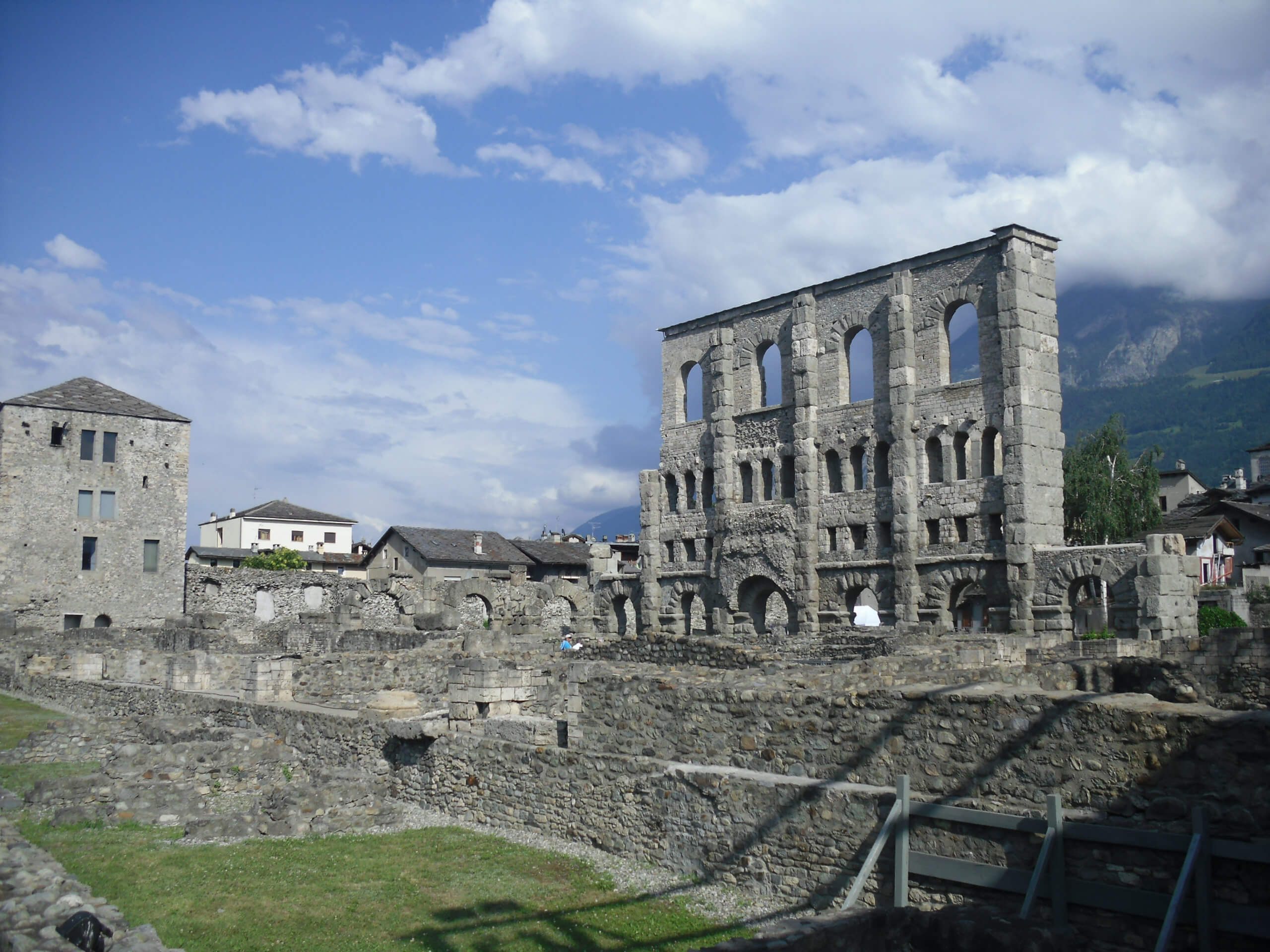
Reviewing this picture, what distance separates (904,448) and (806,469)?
3684 millimetres

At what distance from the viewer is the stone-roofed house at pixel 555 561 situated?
69938 millimetres

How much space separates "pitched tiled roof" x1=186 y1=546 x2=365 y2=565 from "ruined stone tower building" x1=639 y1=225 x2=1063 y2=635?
136 feet

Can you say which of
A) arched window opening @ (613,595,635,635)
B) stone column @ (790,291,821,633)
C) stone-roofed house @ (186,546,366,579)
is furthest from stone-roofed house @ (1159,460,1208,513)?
stone-roofed house @ (186,546,366,579)

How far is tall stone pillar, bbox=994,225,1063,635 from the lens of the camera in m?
27.5

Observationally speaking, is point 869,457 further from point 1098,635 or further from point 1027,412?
point 1098,635

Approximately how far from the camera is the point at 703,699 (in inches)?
472

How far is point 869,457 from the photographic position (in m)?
31.5

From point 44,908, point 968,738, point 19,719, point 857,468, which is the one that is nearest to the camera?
point 44,908

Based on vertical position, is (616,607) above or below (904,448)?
below

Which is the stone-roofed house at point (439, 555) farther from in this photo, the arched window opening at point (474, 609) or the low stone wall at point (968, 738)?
the low stone wall at point (968, 738)

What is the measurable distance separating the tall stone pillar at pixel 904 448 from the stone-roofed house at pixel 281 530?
58.3 m

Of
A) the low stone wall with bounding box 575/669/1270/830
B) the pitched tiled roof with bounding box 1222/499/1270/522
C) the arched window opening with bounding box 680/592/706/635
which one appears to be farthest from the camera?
the pitched tiled roof with bounding box 1222/499/1270/522

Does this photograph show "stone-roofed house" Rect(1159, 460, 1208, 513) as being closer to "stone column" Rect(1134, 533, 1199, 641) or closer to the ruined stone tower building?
the ruined stone tower building

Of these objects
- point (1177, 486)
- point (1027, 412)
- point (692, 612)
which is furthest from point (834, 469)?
point (1177, 486)
